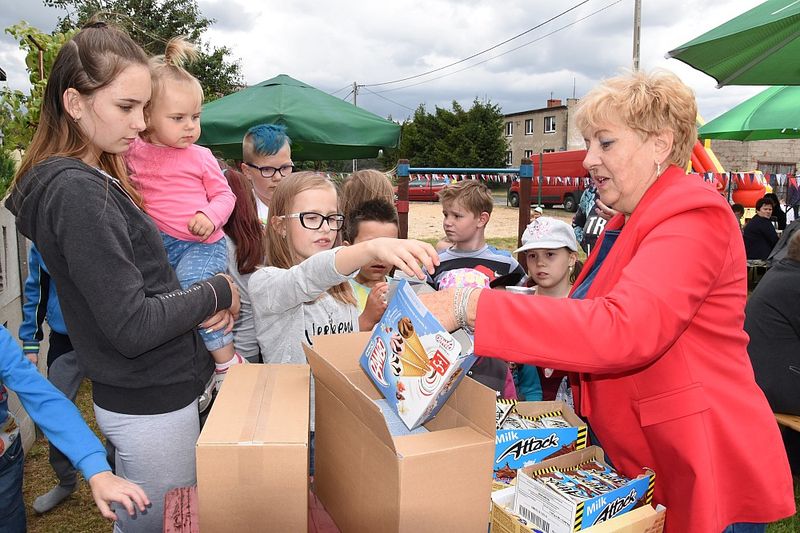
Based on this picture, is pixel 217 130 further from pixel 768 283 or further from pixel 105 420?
pixel 768 283

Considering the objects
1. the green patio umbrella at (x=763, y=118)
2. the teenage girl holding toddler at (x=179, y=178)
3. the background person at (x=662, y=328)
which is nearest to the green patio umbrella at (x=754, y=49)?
the background person at (x=662, y=328)

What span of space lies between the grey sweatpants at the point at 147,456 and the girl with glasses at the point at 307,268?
391 mm

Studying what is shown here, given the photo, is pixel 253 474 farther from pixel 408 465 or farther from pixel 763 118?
pixel 763 118

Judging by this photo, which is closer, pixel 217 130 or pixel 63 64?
pixel 63 64

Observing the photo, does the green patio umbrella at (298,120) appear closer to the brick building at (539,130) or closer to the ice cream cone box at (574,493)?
the ice cream cone box at (574,493)

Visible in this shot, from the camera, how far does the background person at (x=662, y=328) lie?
1.28 metres

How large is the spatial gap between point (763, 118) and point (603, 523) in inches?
286

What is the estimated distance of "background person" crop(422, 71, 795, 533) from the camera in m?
1.28

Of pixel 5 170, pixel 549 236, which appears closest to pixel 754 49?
pixel 549 236

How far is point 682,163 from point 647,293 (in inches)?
21.4

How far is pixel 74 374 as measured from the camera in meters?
3.00

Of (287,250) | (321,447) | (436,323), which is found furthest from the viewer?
(287,250)

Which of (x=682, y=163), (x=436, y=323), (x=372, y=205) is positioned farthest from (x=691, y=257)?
(x=372, y=205)

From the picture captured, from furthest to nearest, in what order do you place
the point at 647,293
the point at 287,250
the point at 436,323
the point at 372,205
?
1. the point at 372,205
2. the point at 287,250
3. the point at 647,293
4. the point at 436,323
